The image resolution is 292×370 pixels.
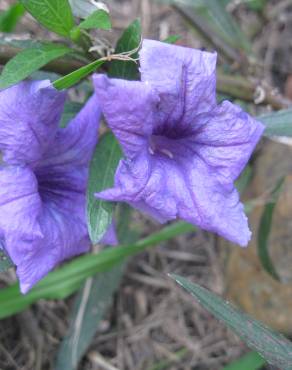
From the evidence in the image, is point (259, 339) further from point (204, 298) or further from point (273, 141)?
point (273, 141)

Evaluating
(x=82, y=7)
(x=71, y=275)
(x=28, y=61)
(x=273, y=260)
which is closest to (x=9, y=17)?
(x=82, y=7)

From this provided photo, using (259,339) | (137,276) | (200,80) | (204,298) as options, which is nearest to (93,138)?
(200,80)

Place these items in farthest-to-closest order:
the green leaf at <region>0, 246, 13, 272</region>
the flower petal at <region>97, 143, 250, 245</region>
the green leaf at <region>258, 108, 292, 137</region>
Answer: the green leaf at <region>258, 108, 292, 137</region> < the green leaf at <region>0, 246, 13, 272</region> < the flower petal at <region>97, 143, 250, 245</region>

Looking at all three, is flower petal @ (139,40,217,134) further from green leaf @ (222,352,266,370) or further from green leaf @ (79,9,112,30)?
green leaf @ (222,352,266,370)

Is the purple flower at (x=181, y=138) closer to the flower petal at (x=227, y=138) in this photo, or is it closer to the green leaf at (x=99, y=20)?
the flower petal at (x=227, y=138)

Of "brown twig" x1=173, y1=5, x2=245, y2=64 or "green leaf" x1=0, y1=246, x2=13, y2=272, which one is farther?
"brown twig" x1=173, y1=5, x2=245, y2=64

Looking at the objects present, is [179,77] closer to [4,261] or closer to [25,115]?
[25,115]

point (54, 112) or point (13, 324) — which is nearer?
point (54, 112)

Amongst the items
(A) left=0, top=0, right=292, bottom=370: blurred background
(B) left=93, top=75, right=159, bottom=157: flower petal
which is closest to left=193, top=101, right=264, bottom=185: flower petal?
(B) left=93, top=75, right=159, bottom=157: flower petal
